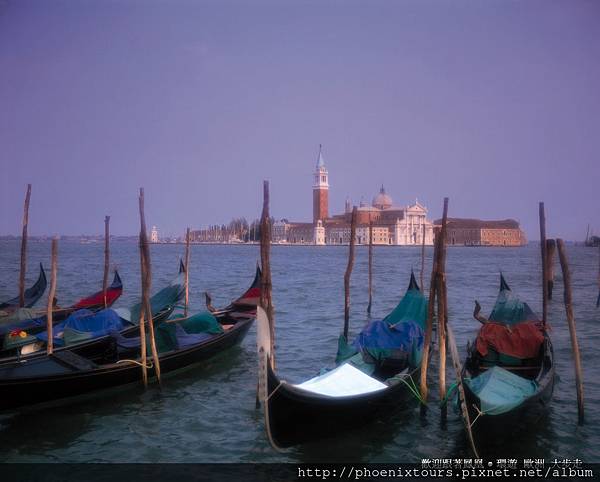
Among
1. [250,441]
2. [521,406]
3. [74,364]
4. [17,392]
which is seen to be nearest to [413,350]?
[521,406]

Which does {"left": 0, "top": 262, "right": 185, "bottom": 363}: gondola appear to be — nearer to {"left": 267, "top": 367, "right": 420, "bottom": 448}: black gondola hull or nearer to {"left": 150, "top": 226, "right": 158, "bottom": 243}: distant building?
{"left": 267, "top": 367, "right": 420, "bottom": 448}: black gondola hull

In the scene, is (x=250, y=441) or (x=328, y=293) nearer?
(x=250, y=441)

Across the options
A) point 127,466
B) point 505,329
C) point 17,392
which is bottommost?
point 127,466

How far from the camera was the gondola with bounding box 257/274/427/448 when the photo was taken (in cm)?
341

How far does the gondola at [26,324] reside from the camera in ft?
18.0

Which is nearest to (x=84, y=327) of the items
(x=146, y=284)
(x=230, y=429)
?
(x=146, y=284)

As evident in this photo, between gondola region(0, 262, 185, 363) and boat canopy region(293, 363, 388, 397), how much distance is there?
7.30 ft

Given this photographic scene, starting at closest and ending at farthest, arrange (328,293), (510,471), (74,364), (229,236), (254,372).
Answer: (510,471) → (74,364) → (254,372) → (328,293) → (229,236)

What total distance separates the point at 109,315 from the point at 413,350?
10.1ft

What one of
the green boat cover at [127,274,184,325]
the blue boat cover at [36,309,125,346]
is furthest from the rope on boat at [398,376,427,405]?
the green boat cover at [127,274,184,325]

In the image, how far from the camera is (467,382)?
387 cm

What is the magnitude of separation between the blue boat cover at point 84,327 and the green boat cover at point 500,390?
3.53 meters

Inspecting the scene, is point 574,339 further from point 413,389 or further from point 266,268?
point 266,268

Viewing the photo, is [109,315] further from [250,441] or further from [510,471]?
[510,471]
